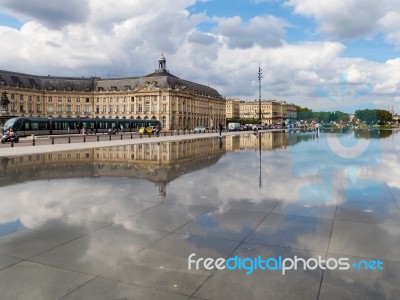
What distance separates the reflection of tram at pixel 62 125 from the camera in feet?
198

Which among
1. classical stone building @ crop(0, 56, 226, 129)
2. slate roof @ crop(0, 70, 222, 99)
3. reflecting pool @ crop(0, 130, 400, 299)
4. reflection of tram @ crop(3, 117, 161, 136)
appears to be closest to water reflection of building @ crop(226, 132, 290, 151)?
reflecting pool @ crop(0, 130, 400, 299)

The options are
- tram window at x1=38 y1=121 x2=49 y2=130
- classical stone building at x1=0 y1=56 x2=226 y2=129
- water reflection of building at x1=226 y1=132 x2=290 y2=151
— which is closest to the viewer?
water reflection of building at x1=226 y1=132 x2=290 y2=151

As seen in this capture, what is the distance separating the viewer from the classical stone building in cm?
12800

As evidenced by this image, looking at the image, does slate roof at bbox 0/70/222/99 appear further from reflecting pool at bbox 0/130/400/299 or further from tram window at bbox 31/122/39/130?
reflecting pool at bbox 0/130/400/299

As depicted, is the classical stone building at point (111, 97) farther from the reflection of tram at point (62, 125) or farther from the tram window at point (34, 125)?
the tram window at point (34, 125)

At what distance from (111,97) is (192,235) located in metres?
140

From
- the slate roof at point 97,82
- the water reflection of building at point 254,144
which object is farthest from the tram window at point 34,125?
the slate roof at point 97,82

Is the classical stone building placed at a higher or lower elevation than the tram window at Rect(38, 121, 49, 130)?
higher

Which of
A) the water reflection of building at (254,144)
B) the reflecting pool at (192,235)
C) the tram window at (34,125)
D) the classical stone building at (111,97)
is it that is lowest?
the reflecting pool at (192,235)

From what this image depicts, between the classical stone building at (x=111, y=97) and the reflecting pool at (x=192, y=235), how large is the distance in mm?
120016

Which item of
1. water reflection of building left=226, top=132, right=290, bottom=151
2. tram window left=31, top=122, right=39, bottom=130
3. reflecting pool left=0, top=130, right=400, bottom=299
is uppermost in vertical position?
tram window left=31, top=122, right=39, bottom=130

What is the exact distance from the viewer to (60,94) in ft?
441

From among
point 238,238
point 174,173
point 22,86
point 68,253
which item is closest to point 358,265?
point 238,238

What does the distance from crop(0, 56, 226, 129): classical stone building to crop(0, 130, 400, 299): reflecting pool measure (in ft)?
394
